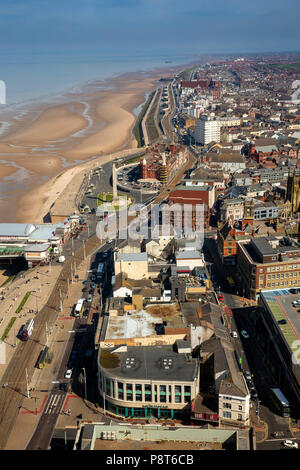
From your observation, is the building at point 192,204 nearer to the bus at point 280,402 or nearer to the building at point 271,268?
the building at point 271,268

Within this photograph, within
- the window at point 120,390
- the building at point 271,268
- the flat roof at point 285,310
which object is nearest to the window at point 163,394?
the window at point 120,390

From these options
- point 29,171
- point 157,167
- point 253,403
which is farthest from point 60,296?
point 29,171

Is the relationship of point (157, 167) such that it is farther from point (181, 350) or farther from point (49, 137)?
point (181, 350)

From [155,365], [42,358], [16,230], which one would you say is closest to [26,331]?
[42,358]

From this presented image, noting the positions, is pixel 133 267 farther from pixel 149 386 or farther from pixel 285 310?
pixel 149 386

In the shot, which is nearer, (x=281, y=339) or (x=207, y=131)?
(x=281, y=339)

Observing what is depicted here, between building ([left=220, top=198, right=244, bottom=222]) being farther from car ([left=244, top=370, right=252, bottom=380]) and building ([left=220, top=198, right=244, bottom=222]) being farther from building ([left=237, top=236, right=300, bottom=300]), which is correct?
car ([left=244, top=370, right=252, bottom=380])

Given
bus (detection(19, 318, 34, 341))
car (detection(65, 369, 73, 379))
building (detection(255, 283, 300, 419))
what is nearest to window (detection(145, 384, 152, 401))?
car (detection(65, 369, 73, 379))
